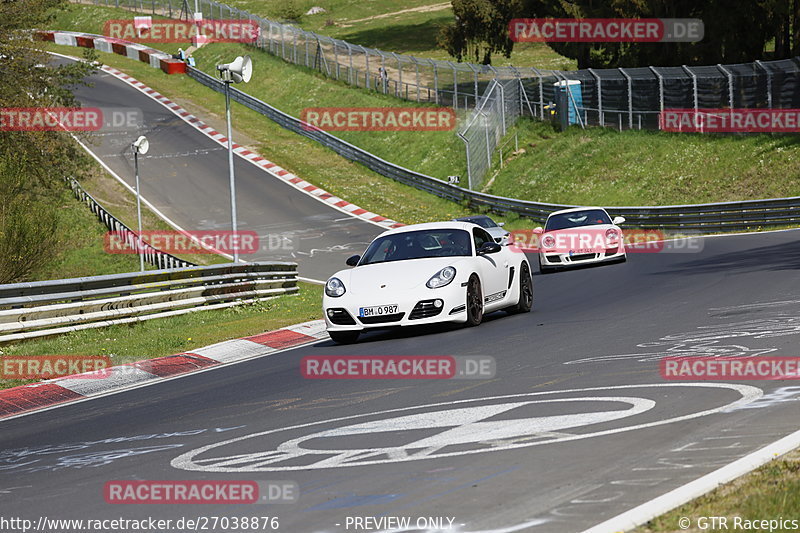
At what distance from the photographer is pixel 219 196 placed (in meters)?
43.3

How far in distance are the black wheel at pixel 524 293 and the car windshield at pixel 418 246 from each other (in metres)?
1.41

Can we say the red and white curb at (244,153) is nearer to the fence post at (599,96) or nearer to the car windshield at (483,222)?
the fence post at (599,96)

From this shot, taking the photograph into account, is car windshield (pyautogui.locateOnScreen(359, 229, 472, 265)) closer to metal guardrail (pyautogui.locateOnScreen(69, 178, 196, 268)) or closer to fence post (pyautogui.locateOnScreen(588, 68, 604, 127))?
metal guardrail (pyautogui.locateOnScreen(69, 178, 196, 268))

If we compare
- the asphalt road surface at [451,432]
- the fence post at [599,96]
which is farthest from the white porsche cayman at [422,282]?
the fence post at [599,96]

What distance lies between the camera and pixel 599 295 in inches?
698

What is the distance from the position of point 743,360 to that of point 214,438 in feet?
15.1

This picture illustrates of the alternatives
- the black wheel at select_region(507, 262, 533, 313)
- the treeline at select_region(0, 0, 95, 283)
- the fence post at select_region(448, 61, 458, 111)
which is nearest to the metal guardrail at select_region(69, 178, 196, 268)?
the treeline at select_region(0, 0, 95, 283)

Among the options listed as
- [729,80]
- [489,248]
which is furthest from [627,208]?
[489,248]

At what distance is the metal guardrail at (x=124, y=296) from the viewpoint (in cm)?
1650

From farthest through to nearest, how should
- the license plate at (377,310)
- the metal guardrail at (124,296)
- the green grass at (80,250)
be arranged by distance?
the green grass at (80,250), the metal guardrail at (124,296), the license plate at (377,310)

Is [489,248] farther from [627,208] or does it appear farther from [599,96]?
[599,96]

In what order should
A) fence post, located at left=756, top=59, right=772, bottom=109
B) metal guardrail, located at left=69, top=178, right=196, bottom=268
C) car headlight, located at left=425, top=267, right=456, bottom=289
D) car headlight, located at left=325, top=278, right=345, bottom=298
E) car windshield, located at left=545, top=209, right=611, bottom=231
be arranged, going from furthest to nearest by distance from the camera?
fence post, located at left=756, top=59, right=772, bottom=109
metal guardrail, located at left=69, top=178, right=196, bottom=268
car windshield, located at left=545, top=209, right=611, bottom=231
car headlight, located at left=325, top=278, right=345, bottom=298
car headlight, located at left=425, top=267, right=456, bottom=289

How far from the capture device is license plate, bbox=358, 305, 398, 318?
13031 mm

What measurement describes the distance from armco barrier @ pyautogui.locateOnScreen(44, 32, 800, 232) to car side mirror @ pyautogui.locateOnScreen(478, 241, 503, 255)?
1906cm
